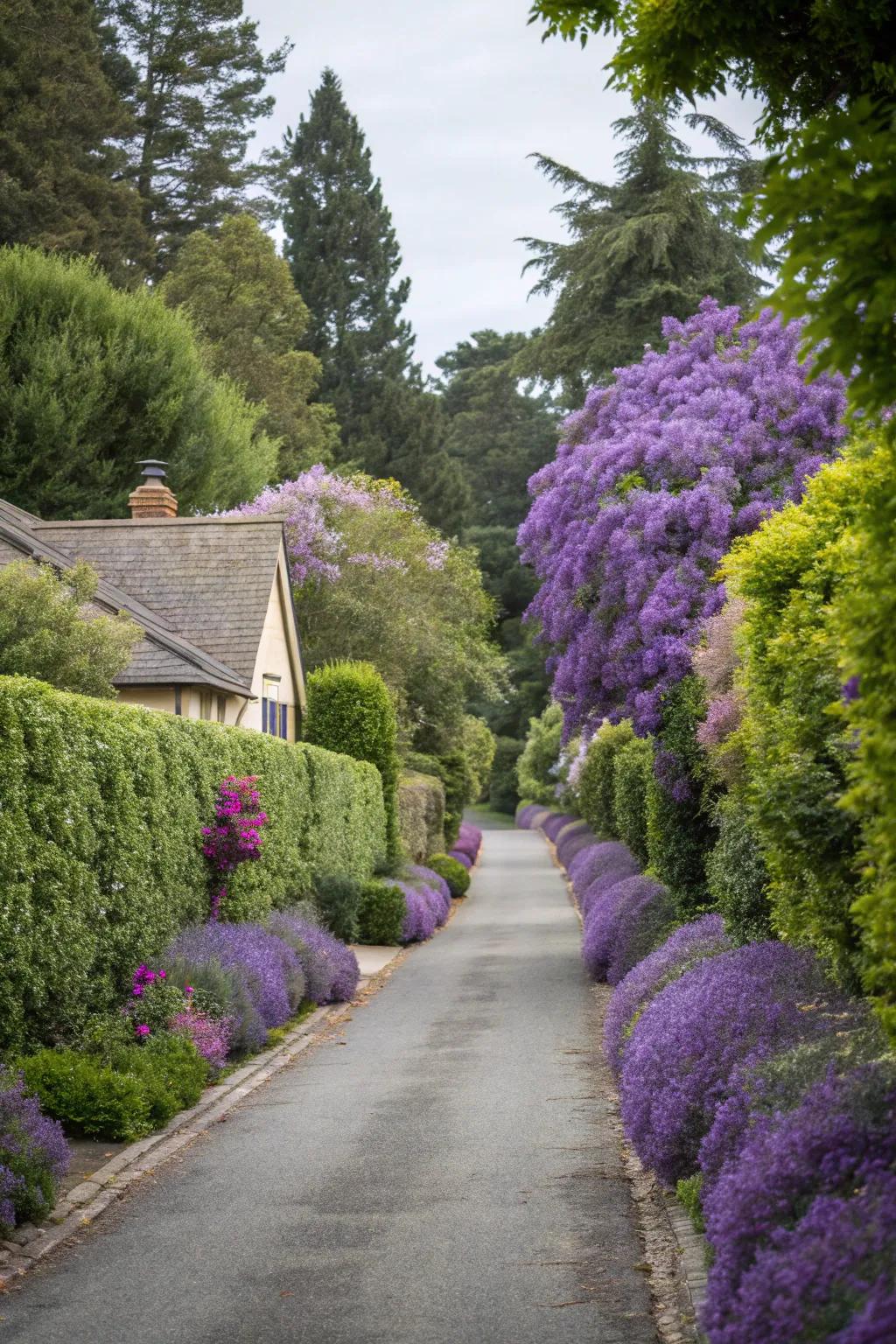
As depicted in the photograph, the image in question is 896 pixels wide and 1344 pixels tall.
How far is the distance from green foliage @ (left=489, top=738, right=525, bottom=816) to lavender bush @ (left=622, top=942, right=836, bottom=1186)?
66421 mm

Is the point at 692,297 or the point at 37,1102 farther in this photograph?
the point at 692,297

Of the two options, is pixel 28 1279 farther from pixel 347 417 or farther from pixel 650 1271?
pixel 347 417

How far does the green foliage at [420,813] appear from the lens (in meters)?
30.8

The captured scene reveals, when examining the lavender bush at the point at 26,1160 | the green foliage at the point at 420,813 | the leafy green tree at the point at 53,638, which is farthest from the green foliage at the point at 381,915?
the lavender bush at the point at 26,1160

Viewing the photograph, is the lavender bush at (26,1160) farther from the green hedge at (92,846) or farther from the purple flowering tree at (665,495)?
the purple flowering tree at (665,495)

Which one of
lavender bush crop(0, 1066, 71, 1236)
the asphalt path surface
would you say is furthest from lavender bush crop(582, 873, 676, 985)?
lavender bush crop(0, 1066, 71, 1236)

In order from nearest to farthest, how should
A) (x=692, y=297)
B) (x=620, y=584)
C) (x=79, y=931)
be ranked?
(x=79, y=931), (x=620, y=584), (x=692, y=297)

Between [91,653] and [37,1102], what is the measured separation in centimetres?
1057

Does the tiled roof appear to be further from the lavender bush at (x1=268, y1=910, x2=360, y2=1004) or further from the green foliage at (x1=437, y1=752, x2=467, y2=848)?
the green foliage at (x1=437, y1=752, x2=467, y2=848)

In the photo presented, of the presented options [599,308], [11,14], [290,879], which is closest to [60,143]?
[11,14]

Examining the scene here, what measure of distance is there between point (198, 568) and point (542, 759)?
4060 cm

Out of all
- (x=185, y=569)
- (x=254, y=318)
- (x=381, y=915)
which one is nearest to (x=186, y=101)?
(x=254, y=318)

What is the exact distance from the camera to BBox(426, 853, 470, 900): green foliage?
3281 centimetres

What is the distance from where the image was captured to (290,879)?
59.5 feet
